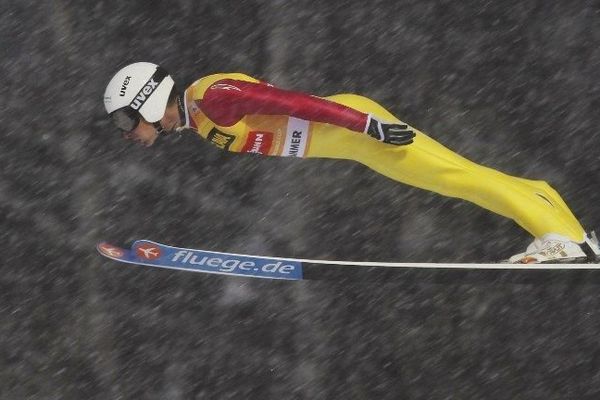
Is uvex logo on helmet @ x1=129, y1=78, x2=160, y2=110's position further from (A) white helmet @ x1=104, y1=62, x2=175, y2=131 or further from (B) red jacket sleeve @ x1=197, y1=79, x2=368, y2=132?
(B) red jacket sleeve @ x1=197, y1=79, x2=368, y2=132

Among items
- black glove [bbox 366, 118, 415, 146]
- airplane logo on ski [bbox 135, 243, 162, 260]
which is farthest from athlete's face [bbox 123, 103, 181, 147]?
black glove [bbox 366, 118, 415, 146]

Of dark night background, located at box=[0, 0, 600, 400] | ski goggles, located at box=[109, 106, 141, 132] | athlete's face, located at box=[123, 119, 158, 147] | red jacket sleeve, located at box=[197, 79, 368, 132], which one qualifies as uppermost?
red jacket sleeve, located at box=[197, 79, 368, 132]

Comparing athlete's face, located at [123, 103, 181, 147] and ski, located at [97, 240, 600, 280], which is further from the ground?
athlete's face, located at [123, 103, 181, 147]

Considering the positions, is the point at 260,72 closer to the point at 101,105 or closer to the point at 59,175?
the point at 101,105

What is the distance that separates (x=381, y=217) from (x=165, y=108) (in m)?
2.18

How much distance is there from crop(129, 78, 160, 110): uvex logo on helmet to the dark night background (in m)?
1.74

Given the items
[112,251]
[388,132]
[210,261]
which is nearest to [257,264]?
[210,261]

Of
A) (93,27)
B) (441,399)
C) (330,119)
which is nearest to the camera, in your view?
(330,119)

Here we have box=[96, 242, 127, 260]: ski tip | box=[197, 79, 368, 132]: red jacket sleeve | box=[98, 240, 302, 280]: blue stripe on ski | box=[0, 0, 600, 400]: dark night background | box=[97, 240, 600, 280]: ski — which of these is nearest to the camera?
box=[197, 79, 368, 132]: red jacket sleeve

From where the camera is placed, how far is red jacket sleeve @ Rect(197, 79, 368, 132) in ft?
15.7

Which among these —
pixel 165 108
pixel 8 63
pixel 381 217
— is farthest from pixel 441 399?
pixel 8 63

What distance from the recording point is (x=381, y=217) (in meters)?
6.61

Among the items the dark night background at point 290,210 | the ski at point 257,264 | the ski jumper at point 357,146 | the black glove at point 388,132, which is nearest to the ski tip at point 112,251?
the ski at point 257,264

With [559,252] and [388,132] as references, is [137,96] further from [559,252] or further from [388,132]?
[559,252]
